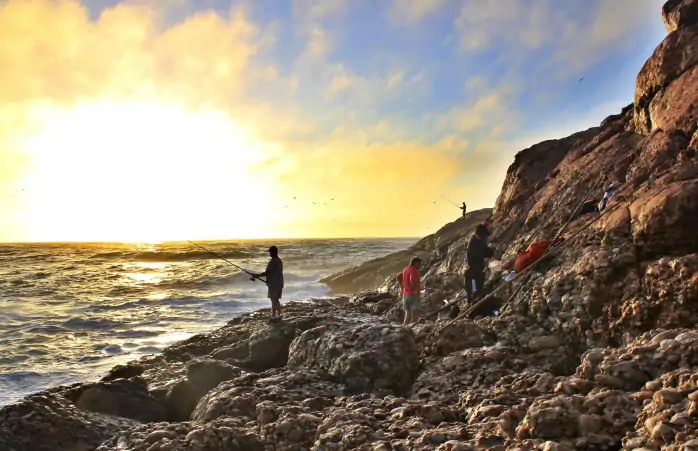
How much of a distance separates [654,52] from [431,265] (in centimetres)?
1004

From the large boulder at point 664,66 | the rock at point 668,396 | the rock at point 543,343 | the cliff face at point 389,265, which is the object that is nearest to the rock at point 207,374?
the rock at point 543,343

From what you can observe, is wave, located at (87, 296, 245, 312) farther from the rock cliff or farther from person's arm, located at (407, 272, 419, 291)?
person's arm, located at (407, 272, 419, 291)

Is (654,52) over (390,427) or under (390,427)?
over

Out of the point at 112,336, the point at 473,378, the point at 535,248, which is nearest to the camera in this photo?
the point at 473,378

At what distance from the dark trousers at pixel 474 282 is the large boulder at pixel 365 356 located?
3624 millimetres

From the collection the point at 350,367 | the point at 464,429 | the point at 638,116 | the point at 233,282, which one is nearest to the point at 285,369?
the point at 350,367

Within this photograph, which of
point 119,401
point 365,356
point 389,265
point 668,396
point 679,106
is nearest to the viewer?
point 668,396

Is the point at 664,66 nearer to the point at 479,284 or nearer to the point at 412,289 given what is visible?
the point at 479,284

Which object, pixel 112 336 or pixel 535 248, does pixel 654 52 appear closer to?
pixel 535 248

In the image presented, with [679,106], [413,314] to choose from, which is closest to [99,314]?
[413,314]

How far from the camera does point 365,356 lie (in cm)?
686

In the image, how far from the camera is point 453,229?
82.7 ft

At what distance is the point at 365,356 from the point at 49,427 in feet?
13.8

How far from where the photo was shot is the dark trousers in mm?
10586
